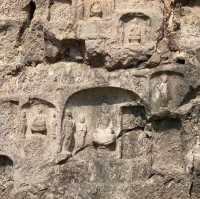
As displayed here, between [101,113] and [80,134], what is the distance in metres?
0.22

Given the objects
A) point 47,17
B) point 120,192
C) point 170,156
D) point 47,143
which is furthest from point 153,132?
point 47,17

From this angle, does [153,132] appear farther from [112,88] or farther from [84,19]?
[84,19]

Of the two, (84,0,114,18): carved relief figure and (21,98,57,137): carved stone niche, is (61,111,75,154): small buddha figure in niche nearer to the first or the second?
(21,98,57,137): carved stone niche

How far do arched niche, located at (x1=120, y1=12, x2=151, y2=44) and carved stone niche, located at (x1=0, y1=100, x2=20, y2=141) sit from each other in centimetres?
97

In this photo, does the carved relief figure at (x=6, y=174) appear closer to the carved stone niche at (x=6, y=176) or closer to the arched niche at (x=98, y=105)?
the carved stone niche at (x=6, y=176)

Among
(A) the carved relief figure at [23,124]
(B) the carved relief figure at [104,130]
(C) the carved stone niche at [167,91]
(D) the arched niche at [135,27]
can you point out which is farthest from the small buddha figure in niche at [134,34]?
(A) the carved relief figure at [23,124]

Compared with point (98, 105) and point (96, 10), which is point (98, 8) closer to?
point (96, 10)

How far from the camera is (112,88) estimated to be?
4531 millimetres

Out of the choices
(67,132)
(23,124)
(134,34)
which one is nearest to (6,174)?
(23,124)

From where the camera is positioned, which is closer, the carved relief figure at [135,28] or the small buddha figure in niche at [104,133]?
the small buddha figure in niche at [104,133]

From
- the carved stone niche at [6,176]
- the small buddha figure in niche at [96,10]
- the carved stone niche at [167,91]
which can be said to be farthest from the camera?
the small buddha figure in niche at [96,10]

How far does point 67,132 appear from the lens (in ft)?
14.8

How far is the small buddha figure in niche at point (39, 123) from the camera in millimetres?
4587

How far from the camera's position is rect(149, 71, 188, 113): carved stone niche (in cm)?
432
